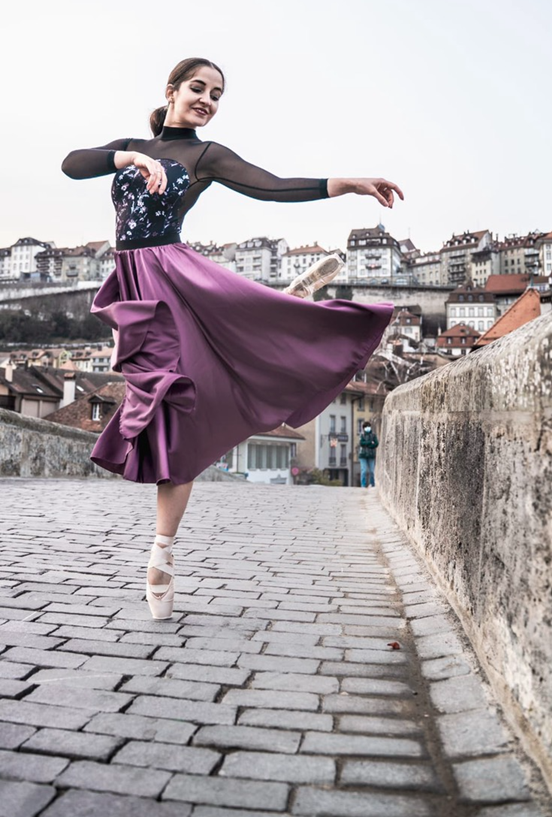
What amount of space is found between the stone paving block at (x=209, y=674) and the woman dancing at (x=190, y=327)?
0.60 m

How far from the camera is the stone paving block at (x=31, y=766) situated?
1.73 meters

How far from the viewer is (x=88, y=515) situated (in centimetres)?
663

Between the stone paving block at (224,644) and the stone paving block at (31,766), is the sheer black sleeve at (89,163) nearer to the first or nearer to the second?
the stone paving block at (224,644)

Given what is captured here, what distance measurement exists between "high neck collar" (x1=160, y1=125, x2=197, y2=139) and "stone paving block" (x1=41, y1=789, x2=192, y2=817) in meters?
2.64

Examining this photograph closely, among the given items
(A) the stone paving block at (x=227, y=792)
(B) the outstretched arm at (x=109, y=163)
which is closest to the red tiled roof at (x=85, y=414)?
(B) the outstretched arm at (x=109, y=163)

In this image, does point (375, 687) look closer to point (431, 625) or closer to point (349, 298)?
point (431, 625)

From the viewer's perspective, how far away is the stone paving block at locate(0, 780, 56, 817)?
1571 mm

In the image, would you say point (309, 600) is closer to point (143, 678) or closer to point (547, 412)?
point (143, 678)

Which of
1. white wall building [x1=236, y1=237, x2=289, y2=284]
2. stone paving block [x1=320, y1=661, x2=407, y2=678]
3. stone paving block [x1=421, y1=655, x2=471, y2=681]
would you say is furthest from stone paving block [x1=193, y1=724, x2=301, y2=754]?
white wall building [x1=236, y1=237, x2=289, y2=284]

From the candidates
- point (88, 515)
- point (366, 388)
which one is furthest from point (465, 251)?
point (88, 515)

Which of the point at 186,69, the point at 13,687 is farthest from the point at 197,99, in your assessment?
the point at 13,687

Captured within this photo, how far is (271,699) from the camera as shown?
2256 mm

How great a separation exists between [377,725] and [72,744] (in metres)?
0.78

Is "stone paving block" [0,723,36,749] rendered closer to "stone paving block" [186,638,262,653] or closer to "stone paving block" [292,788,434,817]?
"stone paving block" [292,788,434,817]
